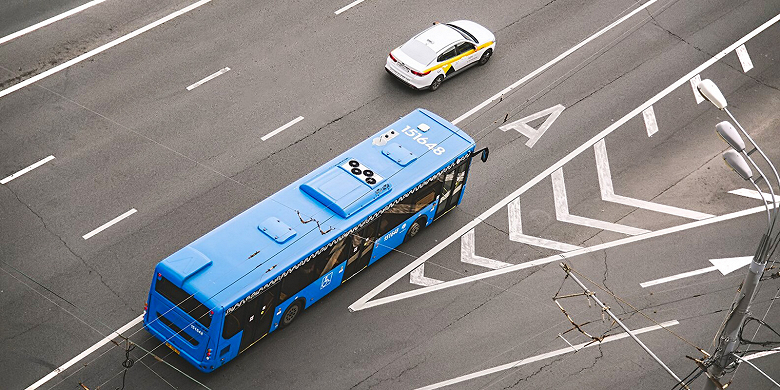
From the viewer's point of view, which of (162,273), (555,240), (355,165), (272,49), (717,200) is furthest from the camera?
(272,49)

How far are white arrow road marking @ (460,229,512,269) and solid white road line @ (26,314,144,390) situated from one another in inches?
352

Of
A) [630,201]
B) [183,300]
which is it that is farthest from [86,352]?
[630,201]

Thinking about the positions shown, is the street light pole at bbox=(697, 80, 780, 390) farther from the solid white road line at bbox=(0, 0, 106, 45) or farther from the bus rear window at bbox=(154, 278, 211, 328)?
the solid white road line at bbox=(0, 0, 106, 45)

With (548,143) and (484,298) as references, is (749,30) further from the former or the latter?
(484,298)

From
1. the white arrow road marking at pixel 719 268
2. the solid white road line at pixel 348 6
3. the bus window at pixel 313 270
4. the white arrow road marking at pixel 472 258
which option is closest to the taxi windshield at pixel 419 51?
the solid white road line at pixel 348 6

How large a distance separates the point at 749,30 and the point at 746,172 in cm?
2149

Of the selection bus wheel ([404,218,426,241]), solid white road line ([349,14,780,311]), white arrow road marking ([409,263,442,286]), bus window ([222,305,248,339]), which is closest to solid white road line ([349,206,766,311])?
solid white road line ([349,14,780,311])

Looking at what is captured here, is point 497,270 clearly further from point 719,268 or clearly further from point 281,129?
point 281,129

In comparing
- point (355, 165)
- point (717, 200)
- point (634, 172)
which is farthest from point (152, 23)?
point (717, 200)

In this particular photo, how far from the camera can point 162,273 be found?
72.6 ft

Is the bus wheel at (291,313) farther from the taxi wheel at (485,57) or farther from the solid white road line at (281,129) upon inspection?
the taxi wheel at (485,57)

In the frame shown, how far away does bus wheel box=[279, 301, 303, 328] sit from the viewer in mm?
24062

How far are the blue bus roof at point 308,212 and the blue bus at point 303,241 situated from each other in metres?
0.03

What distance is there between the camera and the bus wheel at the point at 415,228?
27016 millimetres
